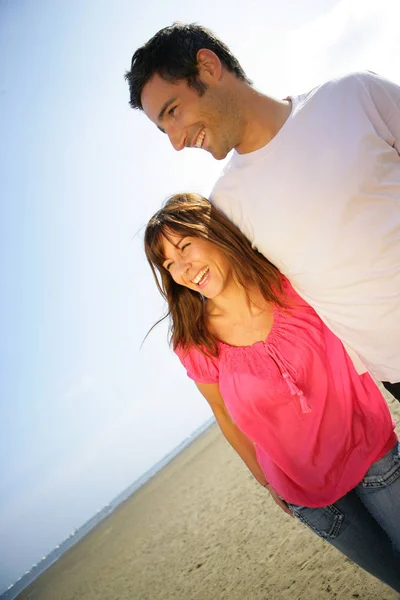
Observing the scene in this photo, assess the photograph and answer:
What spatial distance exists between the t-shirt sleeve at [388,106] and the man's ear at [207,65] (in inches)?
27.9

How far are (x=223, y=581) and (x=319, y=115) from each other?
219 inches

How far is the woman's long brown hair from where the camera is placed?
225cm

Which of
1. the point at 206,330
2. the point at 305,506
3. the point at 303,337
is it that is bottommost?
the point at 305,506

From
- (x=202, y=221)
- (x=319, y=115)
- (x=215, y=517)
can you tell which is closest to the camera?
(x=319, y=115)

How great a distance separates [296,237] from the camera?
192 centimetres

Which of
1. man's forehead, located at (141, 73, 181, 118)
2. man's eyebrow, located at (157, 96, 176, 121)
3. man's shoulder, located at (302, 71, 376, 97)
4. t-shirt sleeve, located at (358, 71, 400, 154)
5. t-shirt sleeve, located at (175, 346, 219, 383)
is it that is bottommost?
t-shirt sleeve, located at (175, 346, 219, 383)

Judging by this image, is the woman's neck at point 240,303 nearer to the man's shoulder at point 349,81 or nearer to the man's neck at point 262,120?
the man's neck at point 262,120

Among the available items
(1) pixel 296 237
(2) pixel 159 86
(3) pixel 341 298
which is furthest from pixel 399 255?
(2) pixel 159 86

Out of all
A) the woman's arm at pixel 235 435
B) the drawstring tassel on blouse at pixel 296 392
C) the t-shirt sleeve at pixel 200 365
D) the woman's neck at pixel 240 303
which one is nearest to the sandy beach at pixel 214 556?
the woman's arm at pixel 235 435

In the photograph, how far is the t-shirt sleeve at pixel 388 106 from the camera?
6.13 feet

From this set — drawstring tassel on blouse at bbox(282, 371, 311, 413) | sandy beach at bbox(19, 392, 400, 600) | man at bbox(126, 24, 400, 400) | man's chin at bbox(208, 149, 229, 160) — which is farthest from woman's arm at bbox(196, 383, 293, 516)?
sandy beach at bbox(19, 392, 400, 600)

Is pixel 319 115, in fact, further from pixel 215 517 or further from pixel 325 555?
pixel 215 517

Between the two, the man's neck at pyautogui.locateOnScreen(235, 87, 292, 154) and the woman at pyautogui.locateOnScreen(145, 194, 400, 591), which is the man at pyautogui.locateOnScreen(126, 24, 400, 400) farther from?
the woman at pyautogui.locateOnScreen(145, 194, 400, 591)

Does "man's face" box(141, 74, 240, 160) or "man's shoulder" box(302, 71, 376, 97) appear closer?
"man's shoulder" box(302, 71, 376, 97)
